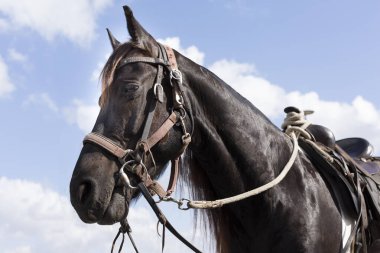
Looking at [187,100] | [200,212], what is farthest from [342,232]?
[187,100]

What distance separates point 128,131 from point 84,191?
0.52m

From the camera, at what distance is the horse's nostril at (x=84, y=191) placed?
12.5 ft

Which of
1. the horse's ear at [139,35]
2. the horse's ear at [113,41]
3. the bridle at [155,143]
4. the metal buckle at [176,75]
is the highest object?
the horse's ear at [113,41]

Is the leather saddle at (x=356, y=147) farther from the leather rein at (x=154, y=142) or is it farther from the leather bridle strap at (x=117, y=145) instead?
the leather bridle strap at (x=117, y=145)

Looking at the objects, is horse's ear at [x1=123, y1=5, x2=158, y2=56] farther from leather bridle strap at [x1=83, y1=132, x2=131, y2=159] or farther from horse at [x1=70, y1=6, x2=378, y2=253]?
leather bridle strap at [x1=83, y1=132, x2=131, y2=159]

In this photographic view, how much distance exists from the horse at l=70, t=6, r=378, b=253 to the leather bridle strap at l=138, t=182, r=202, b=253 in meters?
0.09

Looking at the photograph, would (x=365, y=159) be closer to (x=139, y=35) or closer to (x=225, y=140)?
(x=225, y=140)

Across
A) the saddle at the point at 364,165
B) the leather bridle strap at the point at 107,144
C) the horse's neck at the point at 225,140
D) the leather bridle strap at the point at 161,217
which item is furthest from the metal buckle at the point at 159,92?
the saddle at the point at 364,165

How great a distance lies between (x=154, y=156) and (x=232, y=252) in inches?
45.2

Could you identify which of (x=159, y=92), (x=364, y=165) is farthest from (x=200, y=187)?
(x=364, y=165)

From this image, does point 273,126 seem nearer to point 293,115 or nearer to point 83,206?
point 293,115

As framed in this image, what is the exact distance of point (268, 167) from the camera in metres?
4.59

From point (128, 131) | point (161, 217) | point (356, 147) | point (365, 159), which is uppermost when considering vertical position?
point (356, 147)

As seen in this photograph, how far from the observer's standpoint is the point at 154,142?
403 cm
